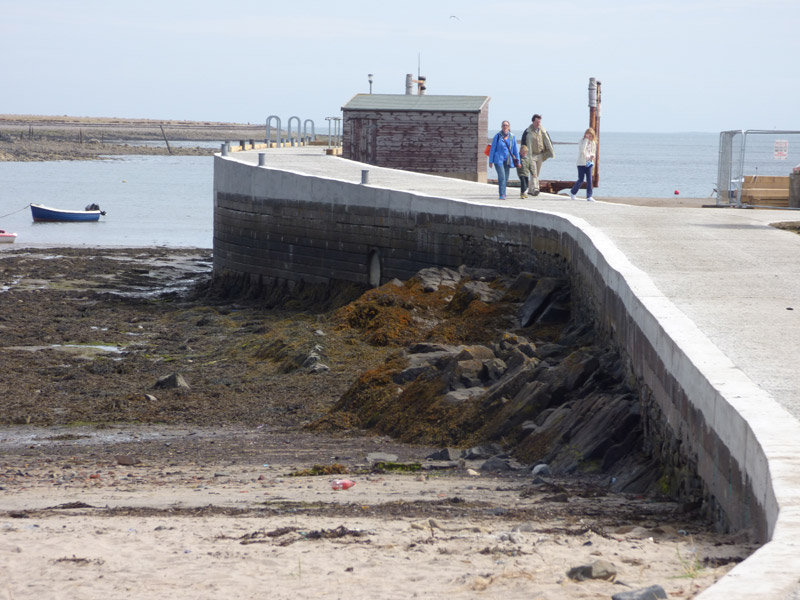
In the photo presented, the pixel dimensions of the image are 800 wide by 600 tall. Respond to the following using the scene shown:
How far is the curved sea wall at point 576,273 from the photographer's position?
522 cm

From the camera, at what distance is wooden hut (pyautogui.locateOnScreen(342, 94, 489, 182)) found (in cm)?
3469

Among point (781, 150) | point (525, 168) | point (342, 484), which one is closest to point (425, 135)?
point (781, 150)

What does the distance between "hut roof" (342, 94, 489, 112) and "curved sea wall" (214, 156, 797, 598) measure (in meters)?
7.09

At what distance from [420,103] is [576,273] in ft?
72.7

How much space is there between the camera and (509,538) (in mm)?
5570

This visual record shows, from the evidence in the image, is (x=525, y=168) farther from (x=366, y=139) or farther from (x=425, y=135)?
(x=366, y=139)

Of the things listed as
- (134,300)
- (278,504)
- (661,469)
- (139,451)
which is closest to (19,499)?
(278,504)

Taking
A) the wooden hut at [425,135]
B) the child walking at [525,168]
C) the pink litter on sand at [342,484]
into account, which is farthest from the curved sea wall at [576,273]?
the wooden hut at [425,135]

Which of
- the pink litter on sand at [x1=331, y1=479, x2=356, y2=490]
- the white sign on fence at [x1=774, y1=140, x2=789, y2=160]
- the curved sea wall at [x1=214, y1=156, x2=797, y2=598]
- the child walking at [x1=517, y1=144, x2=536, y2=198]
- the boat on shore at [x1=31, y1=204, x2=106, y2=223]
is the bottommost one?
the boat on shore at [x1=31, y1=204, x2=106, y2=223]

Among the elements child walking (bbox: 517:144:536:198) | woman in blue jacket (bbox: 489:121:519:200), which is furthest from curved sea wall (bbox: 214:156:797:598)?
child walking (bbox: 517:144:536:198)

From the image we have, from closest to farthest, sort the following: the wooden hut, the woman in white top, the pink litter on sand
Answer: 1. the pink litter on sand
2. the woman in white top
3. the wooden hut

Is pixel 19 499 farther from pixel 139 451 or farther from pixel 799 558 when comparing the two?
pixel 799 558

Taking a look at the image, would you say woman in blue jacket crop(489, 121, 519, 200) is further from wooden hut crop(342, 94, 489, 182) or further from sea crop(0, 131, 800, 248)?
wooden hut crop(342, 94, 489, 182)

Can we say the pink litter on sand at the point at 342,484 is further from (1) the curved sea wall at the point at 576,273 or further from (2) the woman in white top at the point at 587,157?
(2) the woman in white top at the point at 587,157
